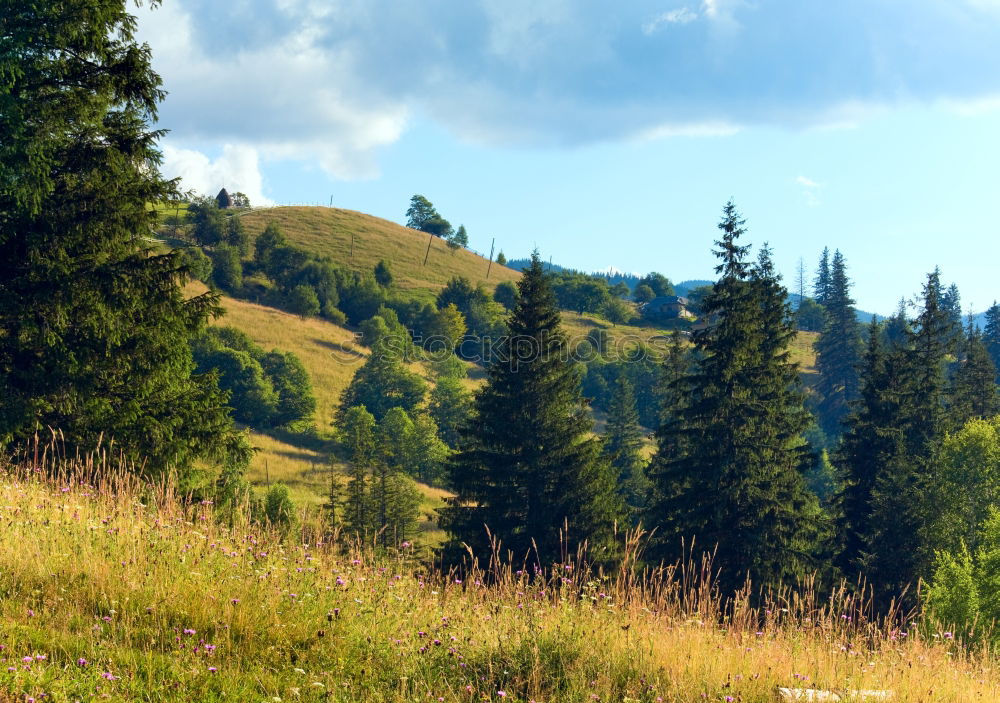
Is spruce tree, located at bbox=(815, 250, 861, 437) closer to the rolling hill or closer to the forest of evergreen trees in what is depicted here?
the rolling hill

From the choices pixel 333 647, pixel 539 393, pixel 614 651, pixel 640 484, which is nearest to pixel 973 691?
pixel 614 651

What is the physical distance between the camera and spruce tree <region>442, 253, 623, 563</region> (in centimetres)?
2753

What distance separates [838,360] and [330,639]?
325 feet

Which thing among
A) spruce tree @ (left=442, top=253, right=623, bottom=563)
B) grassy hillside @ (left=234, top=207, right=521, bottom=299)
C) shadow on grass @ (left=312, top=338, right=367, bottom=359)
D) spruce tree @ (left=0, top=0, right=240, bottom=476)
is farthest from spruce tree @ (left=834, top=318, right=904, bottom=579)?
grassy hillside @ (left=234, top=207, right=521, bottom=299)

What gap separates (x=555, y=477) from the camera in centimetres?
2798

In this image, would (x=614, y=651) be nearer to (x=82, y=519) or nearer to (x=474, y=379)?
(x=82, y=519)

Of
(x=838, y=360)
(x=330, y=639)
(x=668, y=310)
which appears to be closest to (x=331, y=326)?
(x=668, y=310)

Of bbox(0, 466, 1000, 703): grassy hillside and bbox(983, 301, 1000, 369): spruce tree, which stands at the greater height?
bbox(983, 301, 1000, 369): spruce tree

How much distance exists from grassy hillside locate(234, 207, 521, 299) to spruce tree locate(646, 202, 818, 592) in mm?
100459

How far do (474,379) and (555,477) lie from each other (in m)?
76.2

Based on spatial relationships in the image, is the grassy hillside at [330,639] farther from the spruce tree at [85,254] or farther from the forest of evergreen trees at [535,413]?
the spruce tree at [85,254]

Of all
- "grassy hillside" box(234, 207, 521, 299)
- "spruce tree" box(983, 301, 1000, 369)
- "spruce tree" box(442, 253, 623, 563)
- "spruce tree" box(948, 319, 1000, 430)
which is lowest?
"spruce tree" box(442, 253, 623, 563)

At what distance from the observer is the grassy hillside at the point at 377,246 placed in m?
136

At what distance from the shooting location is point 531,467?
2797cm
